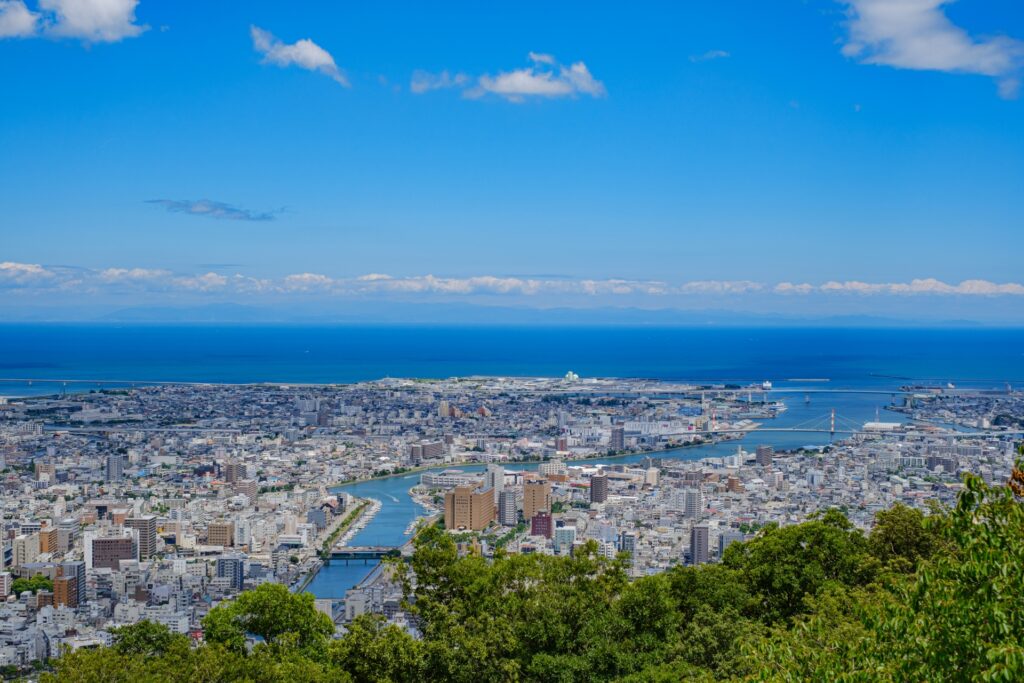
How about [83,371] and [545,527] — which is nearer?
[545,527]

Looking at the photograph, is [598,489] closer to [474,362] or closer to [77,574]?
[77,574]

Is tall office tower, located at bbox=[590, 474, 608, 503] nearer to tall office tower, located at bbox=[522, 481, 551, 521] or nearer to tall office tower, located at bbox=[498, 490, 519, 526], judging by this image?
tall office tower, located at bbox=[522, 481, 551, 521]

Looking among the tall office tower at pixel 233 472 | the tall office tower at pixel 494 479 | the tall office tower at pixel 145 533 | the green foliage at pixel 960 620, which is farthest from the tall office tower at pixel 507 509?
the green foliage at pixel 960 620

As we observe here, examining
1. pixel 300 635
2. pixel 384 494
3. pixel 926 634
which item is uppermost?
pixel 926 634

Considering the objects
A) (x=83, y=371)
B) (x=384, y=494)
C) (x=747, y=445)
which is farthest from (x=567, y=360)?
(x=384, y=494)

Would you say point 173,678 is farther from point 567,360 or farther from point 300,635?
point 567,360

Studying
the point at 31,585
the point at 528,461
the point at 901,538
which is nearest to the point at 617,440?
the point at 528,461
